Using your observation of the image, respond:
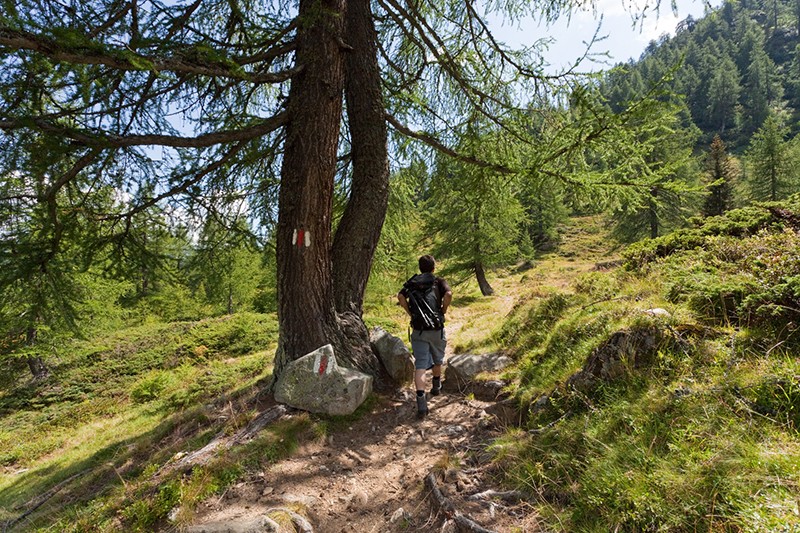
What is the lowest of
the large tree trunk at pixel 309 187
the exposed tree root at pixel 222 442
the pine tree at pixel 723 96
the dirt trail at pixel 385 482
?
the dirt trail at pixel 385 482

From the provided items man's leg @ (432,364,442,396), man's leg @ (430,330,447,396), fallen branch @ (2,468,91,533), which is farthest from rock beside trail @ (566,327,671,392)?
fallen branch @ (2,468,91,533)

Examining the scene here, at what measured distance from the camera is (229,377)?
10047 mm

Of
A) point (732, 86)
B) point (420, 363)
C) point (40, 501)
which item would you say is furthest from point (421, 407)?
point (732, 86)

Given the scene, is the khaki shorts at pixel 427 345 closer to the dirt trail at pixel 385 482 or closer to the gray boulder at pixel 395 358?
the gray boulder at pixel 395 358

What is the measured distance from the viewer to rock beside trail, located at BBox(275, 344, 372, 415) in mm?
4602

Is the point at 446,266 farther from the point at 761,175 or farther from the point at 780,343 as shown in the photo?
the point at 761,175

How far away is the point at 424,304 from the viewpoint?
5.38m

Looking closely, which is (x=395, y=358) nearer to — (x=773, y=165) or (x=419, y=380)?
(x=419, y=380)

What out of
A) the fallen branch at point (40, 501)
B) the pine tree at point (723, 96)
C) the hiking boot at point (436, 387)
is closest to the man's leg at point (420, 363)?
the hiking boot at point (436, 387)

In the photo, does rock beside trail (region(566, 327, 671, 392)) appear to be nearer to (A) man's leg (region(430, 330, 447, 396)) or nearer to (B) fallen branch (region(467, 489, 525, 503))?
(B) fallen branch (region(467, 489, 525, 503))

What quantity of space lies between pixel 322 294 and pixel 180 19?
162 inches

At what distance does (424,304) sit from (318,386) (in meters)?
1.90

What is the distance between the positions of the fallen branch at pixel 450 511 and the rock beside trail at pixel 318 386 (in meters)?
1.68

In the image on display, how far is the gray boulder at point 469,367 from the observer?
5.62 m
